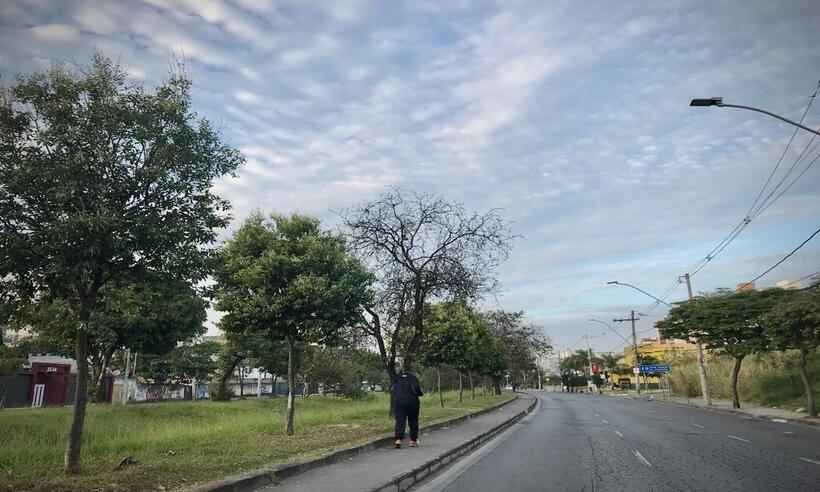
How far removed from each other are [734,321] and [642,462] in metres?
23.7

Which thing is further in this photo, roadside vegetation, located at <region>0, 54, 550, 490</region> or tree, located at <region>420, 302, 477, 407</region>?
tree, located at <region>420, 302, 477, 407</region>

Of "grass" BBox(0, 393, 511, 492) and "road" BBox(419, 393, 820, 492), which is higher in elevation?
"grass" BBox(0, 393, 511, 492)

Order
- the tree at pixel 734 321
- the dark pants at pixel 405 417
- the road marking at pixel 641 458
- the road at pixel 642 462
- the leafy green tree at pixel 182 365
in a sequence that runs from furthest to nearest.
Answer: the leafy green tree at pixel 182 365, the tree at pixel 734 321, the dark pants at pixel 405 417, the road marking at pixel 641 458, the road at pixel 642 462

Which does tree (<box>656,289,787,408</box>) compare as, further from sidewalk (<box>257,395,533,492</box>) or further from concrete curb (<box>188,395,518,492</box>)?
concrete curb (<box>188,395,518,492</box>)

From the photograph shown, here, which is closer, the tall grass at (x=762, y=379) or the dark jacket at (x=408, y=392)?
the dark jacket at (x=408, y=392)

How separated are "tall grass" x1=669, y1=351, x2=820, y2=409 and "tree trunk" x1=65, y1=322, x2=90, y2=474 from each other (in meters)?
34.0

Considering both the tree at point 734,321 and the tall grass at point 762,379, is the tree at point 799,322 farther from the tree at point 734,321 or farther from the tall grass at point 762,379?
the tall grass at point 762,379

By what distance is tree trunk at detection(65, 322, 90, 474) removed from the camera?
26.7 feet

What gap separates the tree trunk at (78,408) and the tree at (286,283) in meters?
5.61

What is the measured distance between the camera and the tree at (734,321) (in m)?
30.9

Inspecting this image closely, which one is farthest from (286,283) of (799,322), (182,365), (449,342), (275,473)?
(182,365)

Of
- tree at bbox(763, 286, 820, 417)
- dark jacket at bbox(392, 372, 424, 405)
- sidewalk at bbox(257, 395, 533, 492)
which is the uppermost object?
tree at bbox(763, 286, 820, 417)

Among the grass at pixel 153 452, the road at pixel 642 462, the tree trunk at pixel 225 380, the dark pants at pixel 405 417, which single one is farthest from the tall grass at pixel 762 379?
the tree trunk at pixel 225 380

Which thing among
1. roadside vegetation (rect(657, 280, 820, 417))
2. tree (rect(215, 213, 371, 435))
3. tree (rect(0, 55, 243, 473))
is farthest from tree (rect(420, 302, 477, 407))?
tree (rect(0, 55, 243, 473))
